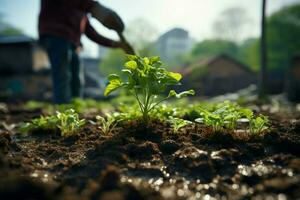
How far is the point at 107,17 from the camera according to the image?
314 centimetres

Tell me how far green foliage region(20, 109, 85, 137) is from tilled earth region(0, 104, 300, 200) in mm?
87

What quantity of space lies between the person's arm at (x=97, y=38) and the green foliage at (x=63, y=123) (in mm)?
1592

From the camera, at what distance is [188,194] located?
3.96 feet

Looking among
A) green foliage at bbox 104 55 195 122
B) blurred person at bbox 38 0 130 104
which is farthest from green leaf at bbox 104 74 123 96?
blurred person at bbox 38 0 130 104

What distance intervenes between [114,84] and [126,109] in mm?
624

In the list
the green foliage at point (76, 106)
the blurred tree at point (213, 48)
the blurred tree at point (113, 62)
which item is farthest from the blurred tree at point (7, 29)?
the green foliage at point (76, 106)

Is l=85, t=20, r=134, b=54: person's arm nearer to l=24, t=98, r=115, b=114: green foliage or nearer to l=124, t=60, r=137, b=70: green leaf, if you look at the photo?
l=24, t=98, r=115, b=114: green foliage

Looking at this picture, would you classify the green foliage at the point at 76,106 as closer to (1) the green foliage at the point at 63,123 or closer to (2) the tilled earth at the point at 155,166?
(1) the green foliage at the point at 63,123

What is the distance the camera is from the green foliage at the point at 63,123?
2170mm

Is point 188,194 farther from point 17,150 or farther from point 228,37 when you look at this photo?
A: point 228,37

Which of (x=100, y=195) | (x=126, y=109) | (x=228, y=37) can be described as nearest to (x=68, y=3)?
(x=126, y=109)

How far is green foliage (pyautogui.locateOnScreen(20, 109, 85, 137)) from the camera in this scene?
217 cm

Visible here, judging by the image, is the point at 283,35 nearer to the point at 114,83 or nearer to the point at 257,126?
the point at 257,126

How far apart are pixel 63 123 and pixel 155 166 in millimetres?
1009
